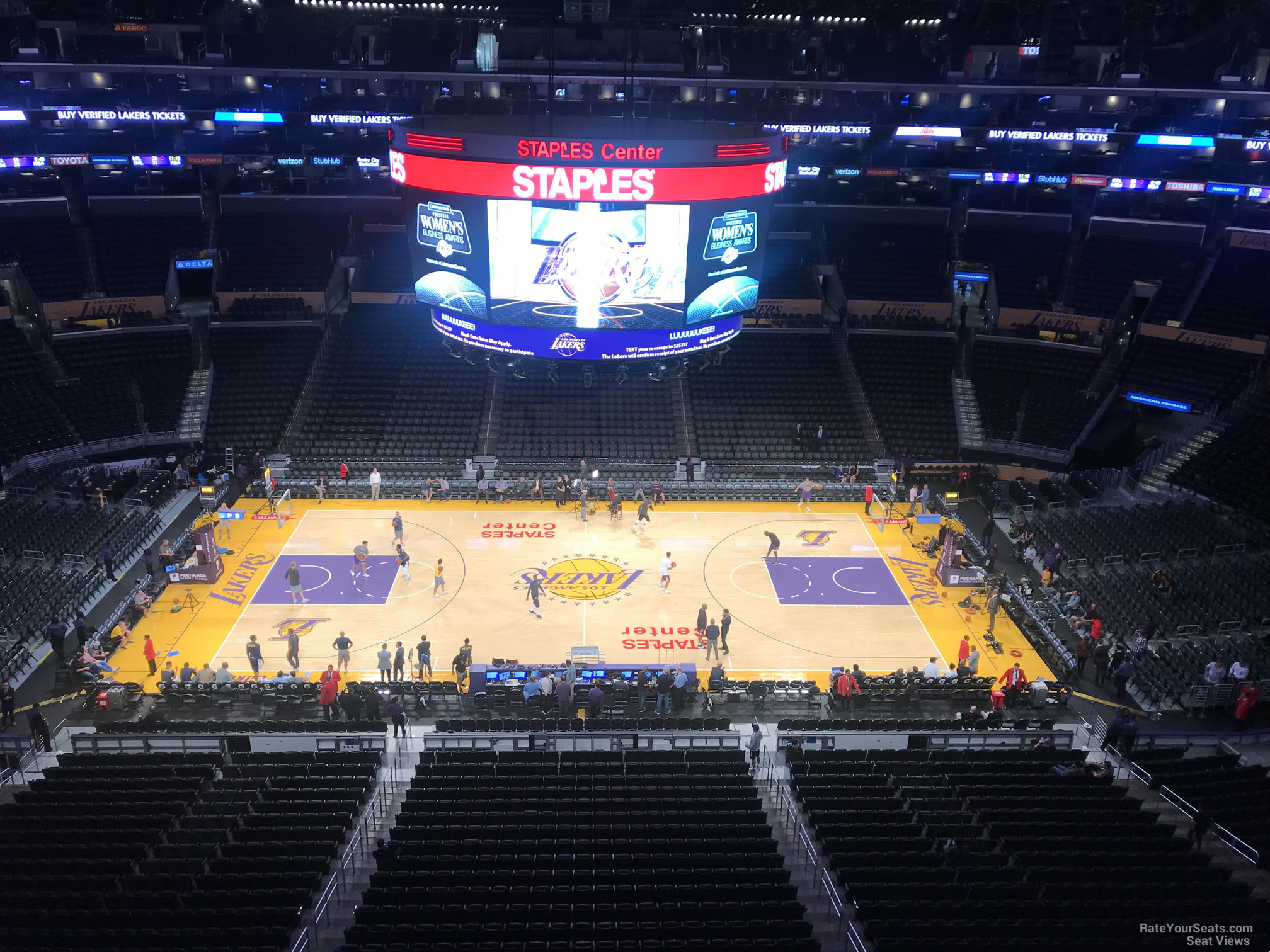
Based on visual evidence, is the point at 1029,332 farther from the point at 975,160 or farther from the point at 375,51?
the point at 375,51

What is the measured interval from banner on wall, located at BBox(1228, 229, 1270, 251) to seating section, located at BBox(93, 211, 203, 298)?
4775 centimetres

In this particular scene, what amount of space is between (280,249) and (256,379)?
909 cm

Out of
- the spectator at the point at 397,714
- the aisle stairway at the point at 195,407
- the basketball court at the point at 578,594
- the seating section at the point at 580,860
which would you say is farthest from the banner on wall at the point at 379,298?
the seating section at the point at 580,860

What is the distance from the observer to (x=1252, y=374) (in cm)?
3612

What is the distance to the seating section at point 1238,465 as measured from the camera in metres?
31.9

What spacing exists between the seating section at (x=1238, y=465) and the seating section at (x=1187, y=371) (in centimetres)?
135

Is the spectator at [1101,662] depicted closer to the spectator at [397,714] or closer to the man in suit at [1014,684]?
the man in suit at [1014,684]

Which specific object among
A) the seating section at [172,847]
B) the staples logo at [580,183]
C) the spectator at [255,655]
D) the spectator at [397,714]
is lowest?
the spectator at [255,655]

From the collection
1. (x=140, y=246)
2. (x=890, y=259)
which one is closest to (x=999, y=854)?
(x=890, y=259)

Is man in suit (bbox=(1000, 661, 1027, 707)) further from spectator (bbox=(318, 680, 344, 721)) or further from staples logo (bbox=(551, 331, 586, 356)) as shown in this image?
spectator (bbox=(318, 680, 344, 721))

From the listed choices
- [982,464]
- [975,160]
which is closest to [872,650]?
[982,464]

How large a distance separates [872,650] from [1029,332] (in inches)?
931

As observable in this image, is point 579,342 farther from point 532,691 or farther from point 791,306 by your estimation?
point 791,306
